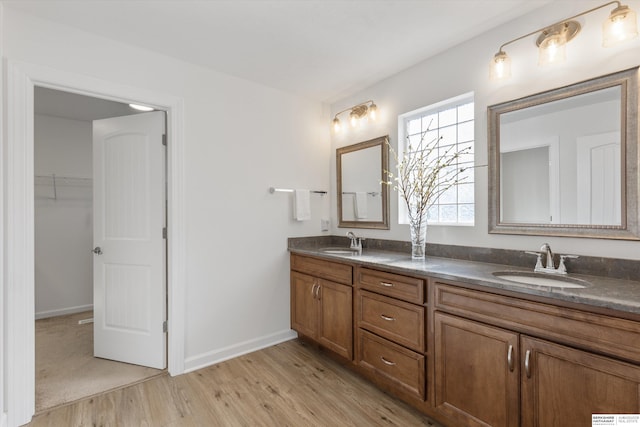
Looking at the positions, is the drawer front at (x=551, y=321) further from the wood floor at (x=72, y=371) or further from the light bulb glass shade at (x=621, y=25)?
the wood floor at (x=72, y=371)

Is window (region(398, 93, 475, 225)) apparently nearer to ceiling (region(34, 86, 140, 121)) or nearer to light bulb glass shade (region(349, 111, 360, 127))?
light bulb glass shade (region(349, 111, 360, 127))

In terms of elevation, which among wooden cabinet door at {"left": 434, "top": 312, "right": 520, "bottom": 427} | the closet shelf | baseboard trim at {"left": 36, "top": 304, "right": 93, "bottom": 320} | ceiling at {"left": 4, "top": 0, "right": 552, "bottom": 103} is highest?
ceiling at {"left": 4, "top": 0, "right": 552, "bottom": 103}

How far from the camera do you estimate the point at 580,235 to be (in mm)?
1648

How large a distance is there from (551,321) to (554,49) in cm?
146

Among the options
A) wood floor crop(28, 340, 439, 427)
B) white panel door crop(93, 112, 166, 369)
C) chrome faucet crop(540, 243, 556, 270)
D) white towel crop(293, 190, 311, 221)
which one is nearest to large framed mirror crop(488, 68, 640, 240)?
chrome faucet crop(540, 243, 556, 270)

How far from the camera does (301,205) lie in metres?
3.04

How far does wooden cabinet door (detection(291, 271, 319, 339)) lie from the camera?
2.65 meters

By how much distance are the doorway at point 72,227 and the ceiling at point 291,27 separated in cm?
66

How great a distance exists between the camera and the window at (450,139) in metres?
2.22

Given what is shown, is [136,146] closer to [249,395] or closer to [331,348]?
[249,395]

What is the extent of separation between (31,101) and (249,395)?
7.73 ft

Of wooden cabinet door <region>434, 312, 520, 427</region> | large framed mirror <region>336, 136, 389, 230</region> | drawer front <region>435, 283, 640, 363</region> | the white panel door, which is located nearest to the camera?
drawer front <region>435, 283, 640, 363</region>

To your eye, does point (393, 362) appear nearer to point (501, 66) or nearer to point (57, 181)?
point (501, 66)

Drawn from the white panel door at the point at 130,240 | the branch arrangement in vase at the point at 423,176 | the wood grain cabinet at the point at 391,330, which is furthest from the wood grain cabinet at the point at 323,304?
the white panel door at the point at 130,240
